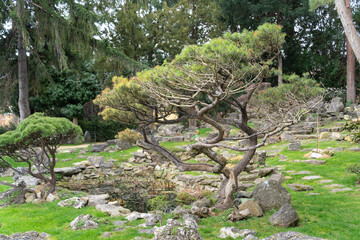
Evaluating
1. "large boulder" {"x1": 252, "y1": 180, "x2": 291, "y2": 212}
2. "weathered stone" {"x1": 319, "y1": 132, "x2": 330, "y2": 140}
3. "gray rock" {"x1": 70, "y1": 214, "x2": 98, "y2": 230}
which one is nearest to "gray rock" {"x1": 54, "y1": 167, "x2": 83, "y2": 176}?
"gray rock" {"x1": 70, "y1": 214, "x2": 98, "y2": 230}

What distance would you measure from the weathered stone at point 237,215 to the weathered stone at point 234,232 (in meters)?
0.72

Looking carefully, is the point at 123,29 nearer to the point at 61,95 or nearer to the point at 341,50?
the point at 61,95

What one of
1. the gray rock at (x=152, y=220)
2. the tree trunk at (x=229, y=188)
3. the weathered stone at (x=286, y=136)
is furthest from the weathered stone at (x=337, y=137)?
the gray rock at (x=152, y=220)

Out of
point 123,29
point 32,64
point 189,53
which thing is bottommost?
point 189,53

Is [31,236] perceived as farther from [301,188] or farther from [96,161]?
[96,161]

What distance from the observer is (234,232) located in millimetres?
5043

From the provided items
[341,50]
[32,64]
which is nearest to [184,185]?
[32,64]

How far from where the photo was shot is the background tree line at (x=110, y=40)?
13.1m

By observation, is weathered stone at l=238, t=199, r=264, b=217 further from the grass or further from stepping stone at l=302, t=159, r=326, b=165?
stepping stone at l=302, t=159, r=326, b=165

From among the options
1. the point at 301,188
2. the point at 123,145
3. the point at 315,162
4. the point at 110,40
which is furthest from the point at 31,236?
the point at 110,40

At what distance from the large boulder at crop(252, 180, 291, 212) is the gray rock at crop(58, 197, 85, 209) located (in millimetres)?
4774

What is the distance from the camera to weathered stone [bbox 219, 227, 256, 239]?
4904 millimetres

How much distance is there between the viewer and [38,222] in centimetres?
658

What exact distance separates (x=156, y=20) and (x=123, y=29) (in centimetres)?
347
